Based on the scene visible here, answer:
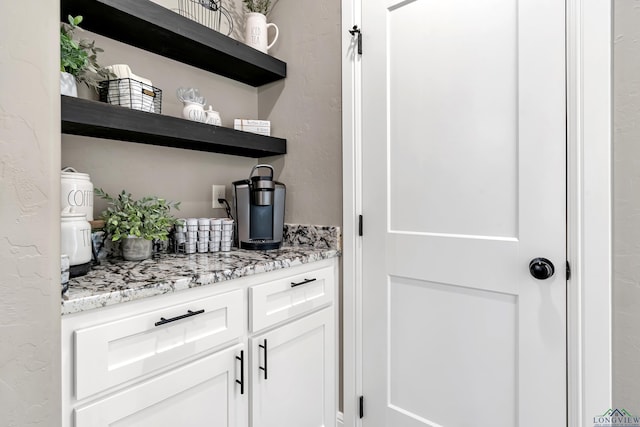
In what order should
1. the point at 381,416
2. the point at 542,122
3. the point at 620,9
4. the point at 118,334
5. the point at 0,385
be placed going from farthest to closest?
the point at 381,416 → the point at 542,122 → the point at 620,9 → the point at 118,334 → the point at 0,385

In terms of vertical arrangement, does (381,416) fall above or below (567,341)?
below

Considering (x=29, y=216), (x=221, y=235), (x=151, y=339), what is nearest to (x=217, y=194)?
(x=221, y=235)

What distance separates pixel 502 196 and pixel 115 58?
1579 millimetres

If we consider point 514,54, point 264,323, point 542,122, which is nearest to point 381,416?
point 264,323

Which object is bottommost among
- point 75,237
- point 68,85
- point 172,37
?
point 75,237

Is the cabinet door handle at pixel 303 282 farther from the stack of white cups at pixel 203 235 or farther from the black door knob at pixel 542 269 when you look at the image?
the black door knob at pixel 542 269

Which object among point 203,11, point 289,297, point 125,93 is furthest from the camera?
point 203,11

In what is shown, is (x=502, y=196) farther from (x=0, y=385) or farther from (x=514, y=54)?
(x=0, y=385)

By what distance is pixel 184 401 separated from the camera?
100cm

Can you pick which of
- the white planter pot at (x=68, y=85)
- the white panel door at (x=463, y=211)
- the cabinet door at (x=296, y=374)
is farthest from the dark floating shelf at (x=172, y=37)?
the cabinet door at (x=296, y=374)

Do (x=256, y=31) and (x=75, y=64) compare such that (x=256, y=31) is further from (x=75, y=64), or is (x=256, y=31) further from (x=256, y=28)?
(x=75, y=64)

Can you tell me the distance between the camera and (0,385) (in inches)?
24.9

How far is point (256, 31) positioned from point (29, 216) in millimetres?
1388

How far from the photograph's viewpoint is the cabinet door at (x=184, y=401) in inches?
33.6
